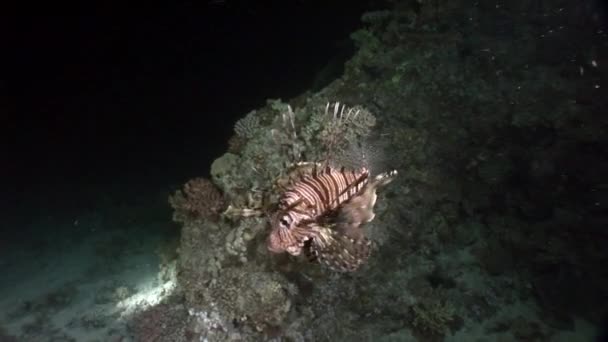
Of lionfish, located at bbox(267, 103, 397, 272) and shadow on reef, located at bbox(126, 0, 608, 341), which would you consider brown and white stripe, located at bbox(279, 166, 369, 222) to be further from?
shadow on reef, located at bbox(126, 0, 608, 341)

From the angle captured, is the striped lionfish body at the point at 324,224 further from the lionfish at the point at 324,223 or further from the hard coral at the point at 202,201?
the hard coral at the point at 202,201

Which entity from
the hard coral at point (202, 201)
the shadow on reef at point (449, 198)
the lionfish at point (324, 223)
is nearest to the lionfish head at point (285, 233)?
the lionfish at point (324, 223)

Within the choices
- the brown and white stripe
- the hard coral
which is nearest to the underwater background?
the hard coral

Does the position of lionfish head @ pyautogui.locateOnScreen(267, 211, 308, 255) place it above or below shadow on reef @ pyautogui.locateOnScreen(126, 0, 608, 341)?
above

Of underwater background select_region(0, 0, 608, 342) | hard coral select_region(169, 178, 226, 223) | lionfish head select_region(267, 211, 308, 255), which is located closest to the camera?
lionfish head select_region(267, 211, 308, 255)

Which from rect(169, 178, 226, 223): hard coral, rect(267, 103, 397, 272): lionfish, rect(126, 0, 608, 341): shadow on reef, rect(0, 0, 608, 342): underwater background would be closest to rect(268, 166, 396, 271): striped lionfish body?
rect(267, 103, 397, 272): lionfish

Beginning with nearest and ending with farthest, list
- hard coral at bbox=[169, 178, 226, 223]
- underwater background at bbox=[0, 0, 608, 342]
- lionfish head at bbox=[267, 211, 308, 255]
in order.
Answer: lionfish head at bbox=[267, 211, 308, 255]
underwater background at bbox=[0, 0, 608, 342]
hard coral at bbox=[169, 178, 226, 223]

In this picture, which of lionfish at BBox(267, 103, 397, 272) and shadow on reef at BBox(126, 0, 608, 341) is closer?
lionfish at BBox(267, 103, 397, 272)

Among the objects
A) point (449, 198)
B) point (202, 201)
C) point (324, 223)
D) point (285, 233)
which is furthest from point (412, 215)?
point (285, 233)

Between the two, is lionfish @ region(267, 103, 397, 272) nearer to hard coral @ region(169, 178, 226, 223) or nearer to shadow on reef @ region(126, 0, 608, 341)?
shadow on reef @ region(126, 0, 608, 341)

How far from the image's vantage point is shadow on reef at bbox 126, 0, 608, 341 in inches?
168

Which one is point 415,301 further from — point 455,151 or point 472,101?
point 472,101

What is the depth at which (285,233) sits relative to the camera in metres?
2.44

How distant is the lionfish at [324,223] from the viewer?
7.97 feet
